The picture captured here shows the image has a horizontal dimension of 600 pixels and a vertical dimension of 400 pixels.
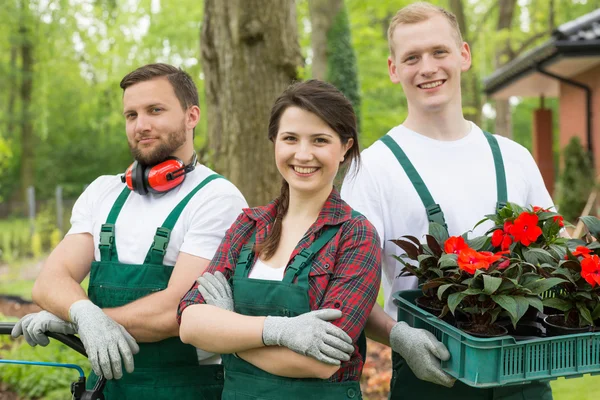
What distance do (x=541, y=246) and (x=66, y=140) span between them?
32.0m

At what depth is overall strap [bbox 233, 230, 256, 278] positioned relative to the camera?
7.02ft

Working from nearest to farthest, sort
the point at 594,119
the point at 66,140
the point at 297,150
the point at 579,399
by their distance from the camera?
the point at 297,150
the point at 579,399
the point at 594,119
the point at 66,140

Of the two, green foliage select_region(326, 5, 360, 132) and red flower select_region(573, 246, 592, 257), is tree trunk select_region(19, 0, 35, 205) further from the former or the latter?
red flower select_region(573, 246, 592, 257)

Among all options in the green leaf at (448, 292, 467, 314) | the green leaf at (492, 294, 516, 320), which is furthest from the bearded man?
the green leaf at (492, 294, 516, 320)

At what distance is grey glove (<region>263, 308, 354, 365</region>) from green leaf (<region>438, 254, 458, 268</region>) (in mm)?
346

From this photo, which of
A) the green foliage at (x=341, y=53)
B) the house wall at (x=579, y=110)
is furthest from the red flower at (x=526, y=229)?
the house wall at (x=579, y=110)

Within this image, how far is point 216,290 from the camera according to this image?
6.90 ft

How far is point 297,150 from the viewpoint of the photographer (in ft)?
6.97

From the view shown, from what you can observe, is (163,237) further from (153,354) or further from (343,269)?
(343,269)

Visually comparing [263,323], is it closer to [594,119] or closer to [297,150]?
[297,150]

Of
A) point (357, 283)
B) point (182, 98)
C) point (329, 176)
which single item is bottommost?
point (357, 283)

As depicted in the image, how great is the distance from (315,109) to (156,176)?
2.57 ft

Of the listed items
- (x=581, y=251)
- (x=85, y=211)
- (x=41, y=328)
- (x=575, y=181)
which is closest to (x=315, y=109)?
(x=581, y=251)

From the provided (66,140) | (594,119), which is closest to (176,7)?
(66,140)
